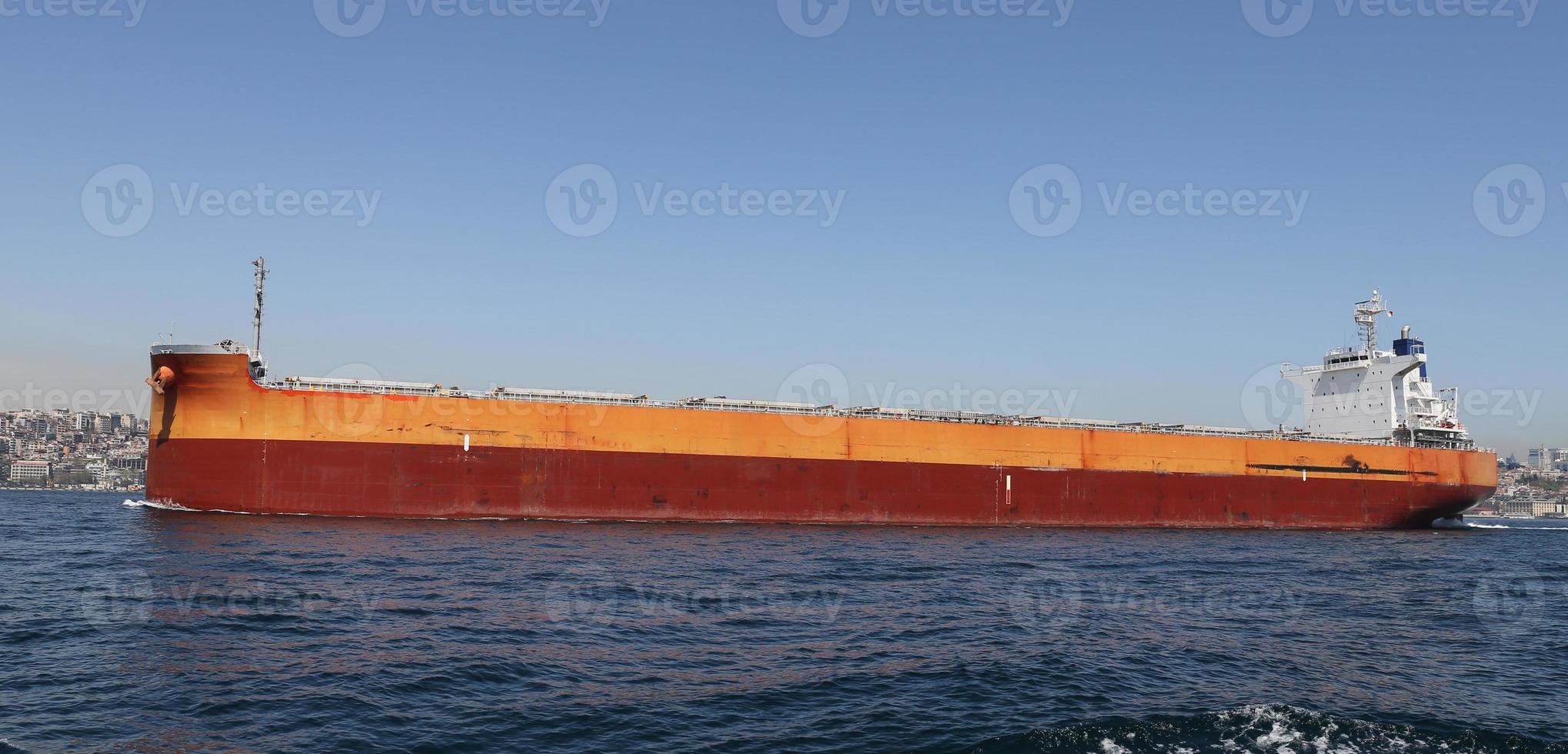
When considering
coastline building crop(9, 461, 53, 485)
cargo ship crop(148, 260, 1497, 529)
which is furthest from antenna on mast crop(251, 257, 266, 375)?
coastline building crop(9, 461, 53, 485)

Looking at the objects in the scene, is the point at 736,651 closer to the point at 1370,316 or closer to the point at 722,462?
the point at 722,462

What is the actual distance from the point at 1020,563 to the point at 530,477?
17993 mm

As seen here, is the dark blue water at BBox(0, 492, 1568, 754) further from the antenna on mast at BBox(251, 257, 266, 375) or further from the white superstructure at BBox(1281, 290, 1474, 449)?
the white superstructure at BBox(1281, 290, 1474, 449)

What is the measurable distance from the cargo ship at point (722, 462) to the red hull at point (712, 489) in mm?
64

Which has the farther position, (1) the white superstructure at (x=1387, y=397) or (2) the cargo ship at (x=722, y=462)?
(1) the white superstructure at (x=1387, y=397)

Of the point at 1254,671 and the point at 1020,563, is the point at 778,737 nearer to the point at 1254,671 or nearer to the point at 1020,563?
the point at 1254,671

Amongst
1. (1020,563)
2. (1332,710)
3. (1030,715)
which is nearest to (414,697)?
(1030,715)

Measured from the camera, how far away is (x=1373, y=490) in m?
44.2

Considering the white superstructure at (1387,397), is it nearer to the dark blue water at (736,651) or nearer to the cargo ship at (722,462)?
the cargo ship at (722,462)

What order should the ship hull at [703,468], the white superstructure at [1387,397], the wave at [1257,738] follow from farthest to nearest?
the white superstructure at [1387,397] → the ship hull at [703,468] → the wave at [1257,738]

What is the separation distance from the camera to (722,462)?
35.0m

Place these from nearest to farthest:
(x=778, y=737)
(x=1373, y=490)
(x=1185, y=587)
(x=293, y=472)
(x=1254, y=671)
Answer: (x=778, y=737) < (x=1254, y=671) < (x=1185, y=587) < (x=293, y=472) < (x=1373, y=490)

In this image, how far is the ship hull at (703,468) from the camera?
3147 centimetres

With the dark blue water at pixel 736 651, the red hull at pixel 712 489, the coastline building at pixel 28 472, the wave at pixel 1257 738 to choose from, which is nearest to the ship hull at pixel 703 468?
the red hull at pixel 712 489
